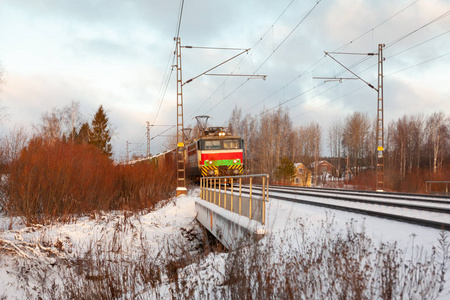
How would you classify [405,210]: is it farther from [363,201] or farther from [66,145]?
[66,145]

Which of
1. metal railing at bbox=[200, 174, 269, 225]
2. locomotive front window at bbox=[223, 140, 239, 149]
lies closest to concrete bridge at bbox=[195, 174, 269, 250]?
metal railing at bbox=[200, 174, 269, 225]

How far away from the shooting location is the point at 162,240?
9.48 metres

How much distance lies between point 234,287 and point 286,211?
223 inches

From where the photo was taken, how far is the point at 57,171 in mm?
13156

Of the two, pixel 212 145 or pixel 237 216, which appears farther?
pixel 212 145

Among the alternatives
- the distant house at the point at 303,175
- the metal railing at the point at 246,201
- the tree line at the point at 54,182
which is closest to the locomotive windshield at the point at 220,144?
the tree line at the point at 54,182

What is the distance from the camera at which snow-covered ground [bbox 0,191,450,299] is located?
5766 millimetres

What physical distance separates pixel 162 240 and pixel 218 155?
13676 mm

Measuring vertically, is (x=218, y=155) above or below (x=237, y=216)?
above

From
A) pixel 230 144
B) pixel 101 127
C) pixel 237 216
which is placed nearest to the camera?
pixel 237 216

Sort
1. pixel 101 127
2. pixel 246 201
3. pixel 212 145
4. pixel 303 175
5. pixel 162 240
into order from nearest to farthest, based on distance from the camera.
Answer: pixel 246 201 < pixel 162 240 < pixel 212 145 < pixel 303 175 < pixel 101 127

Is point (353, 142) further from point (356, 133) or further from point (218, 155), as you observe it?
point (218, 155)

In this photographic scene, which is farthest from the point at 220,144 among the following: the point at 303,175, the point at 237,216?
the point at 303,175

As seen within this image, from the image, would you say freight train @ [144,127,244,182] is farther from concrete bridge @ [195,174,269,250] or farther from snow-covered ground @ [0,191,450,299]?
concrete bridge @ [195,174,269,250]
